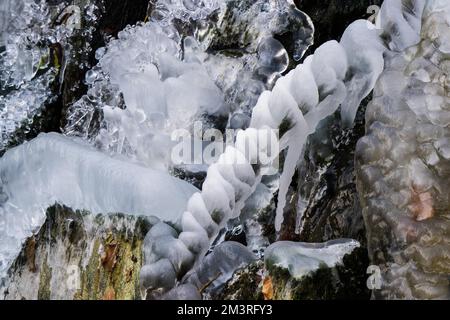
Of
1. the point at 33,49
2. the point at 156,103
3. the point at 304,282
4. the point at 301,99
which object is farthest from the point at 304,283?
the point at 33,49

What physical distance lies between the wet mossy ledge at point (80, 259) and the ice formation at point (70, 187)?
0.04 metres

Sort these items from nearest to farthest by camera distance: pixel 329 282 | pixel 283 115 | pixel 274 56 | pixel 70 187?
1. pixel 329 282
2. pixel 283 115
3. pixel 70 187
4. pixel 274 56

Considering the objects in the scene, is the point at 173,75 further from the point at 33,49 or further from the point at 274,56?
the point at 33,49

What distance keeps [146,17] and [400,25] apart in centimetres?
137

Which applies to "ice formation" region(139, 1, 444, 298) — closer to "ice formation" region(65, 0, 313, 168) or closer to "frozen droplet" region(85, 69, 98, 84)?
"ice formation" region(65, 0, 313, 168)

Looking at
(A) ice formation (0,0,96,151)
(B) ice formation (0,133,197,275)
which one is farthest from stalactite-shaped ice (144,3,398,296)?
(A) ice formation (0,0,96,151)

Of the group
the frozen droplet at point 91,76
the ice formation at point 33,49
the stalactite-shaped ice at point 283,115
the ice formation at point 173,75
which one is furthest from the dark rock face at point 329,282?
the ice formation at point 33,49

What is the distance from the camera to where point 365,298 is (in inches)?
71.9

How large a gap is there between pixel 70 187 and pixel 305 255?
805 mm

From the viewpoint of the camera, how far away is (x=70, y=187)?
238cm

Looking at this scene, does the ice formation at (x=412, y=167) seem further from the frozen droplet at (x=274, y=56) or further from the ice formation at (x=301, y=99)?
the frozen droplet at (x=274, y=56)

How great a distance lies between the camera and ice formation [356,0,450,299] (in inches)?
66.1

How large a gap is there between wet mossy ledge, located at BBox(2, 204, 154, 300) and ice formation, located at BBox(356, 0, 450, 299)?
21.9 inches

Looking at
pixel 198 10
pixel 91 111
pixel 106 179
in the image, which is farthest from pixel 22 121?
pixel 106 179
